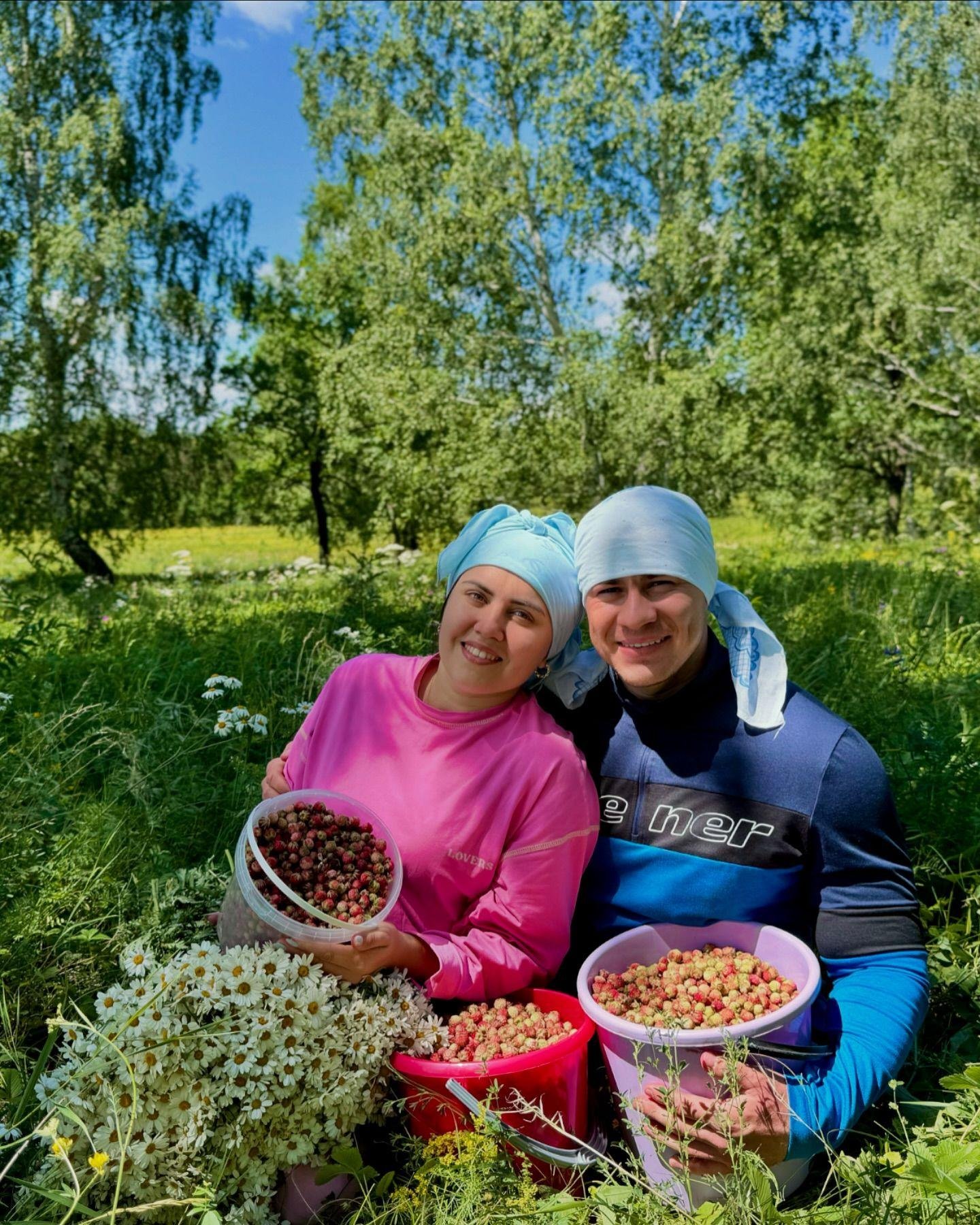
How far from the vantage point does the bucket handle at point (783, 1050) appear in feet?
5.64

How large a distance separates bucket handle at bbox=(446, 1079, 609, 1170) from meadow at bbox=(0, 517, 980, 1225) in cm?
5

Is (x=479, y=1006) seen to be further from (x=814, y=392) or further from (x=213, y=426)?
(x=213, y=426)

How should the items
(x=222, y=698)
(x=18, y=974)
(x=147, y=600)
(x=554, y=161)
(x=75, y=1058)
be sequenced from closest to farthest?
(x=75, y=1058) → (x=18, y=974) → (x=222, y=698) → (x=147, y=600) → (x=554, y=161)

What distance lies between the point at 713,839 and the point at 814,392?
12208 millimetres

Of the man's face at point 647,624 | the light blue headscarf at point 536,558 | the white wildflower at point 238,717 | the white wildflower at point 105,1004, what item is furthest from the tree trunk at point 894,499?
the white wildflower at point 105,1004

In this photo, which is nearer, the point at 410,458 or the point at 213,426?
the point at 410,458

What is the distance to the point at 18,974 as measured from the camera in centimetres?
228

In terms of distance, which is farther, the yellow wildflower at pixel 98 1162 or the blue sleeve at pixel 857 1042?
the blue sleeve at pixel 857 1042

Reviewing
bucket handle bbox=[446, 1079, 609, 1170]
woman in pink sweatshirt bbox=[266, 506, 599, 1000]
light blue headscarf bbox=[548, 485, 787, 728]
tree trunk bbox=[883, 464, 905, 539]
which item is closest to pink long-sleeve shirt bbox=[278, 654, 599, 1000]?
woman in pink sweatshirt bbox=[266, 506, 599, 1000]

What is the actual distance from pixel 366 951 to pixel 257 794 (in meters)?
1.24

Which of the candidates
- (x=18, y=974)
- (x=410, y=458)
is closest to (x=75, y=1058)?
(x=18, y=974)

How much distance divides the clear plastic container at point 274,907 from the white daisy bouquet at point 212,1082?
63mm

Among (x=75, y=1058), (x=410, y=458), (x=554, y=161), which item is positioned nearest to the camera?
(x=75, y=1058)

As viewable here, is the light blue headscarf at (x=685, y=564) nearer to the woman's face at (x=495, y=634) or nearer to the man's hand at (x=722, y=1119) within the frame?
the woman's face at (x=495, y=634)
